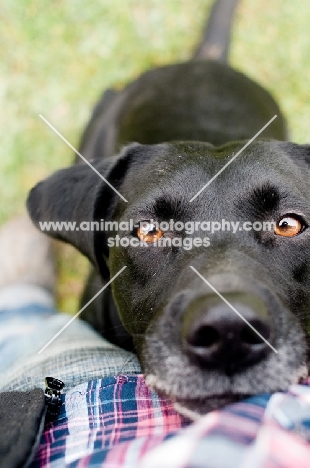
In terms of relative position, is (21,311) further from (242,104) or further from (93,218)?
(242,104)

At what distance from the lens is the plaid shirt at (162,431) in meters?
1.08

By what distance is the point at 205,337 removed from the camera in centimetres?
146

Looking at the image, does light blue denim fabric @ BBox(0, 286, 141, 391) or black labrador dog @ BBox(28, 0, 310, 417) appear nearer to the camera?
black labrador dog @ BBox(28, 0, 310, 417)

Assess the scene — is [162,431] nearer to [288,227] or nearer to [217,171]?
[288,227]

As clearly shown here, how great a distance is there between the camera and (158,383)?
1.71 m

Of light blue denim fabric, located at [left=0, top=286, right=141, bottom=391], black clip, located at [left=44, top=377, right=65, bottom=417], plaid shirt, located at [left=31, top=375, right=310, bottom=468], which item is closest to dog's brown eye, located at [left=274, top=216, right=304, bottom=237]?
plaid shirt, located at [left=31, top=375, right=310, bottom=468]

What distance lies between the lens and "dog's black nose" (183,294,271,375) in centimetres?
139

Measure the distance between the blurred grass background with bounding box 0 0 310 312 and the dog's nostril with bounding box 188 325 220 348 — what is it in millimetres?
2756

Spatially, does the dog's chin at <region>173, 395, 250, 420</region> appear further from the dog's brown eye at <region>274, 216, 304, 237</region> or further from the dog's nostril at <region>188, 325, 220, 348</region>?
the dog's brown eye at <region>274, 216, 304, 237</region>

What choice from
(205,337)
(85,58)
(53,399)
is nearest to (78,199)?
(53,399)

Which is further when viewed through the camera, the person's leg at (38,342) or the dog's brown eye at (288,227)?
the person's leg at (38,342)

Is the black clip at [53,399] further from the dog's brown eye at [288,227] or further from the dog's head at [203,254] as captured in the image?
the dog's brown eye at [288,227]

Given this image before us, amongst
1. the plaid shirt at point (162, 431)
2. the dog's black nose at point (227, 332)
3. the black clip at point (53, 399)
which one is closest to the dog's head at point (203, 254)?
the dog's black nose at point (227, 332)

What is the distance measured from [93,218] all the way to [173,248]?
648 mm
